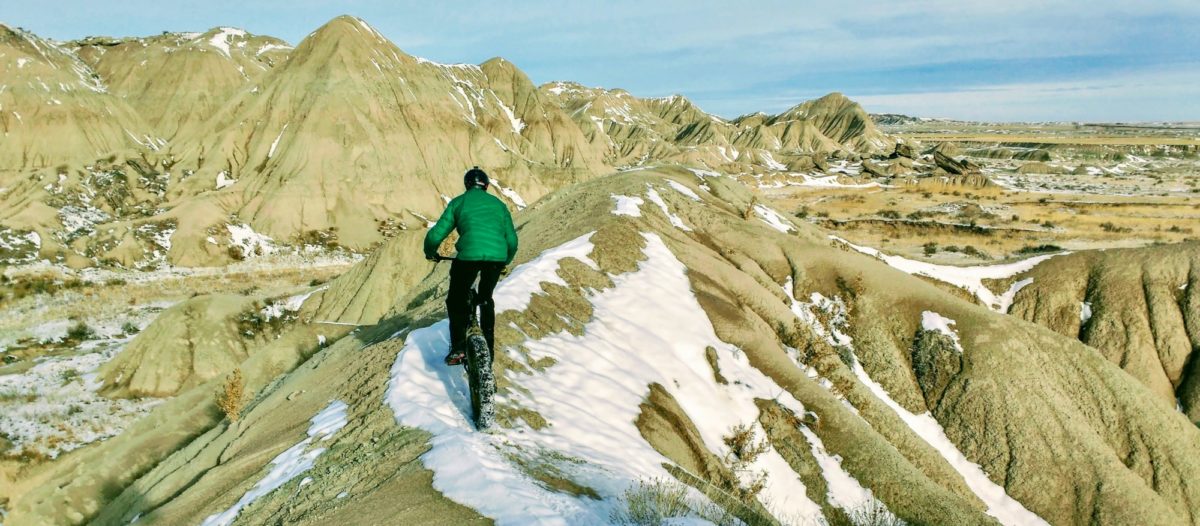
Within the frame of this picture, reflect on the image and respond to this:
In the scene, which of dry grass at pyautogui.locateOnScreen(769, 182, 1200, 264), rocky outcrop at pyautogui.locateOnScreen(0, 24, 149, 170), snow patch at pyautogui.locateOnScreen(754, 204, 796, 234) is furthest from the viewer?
rocky outcrop at pyautogui.locateOnScreen(0, 24, 149, 170)

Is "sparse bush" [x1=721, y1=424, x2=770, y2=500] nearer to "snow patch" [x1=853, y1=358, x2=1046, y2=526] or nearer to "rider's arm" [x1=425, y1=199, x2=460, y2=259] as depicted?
"rider's arm" [x1=425, y1=199, x2=460, y2=259]

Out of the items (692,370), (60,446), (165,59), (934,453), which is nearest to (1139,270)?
(934,453)

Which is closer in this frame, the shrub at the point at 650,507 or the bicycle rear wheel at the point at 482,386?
Answer: the shrub at the point at 650,507

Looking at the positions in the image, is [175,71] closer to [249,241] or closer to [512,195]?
[249,241]

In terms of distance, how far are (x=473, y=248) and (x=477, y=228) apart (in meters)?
0.23

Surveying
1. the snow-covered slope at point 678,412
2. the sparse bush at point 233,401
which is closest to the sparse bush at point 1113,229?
the snow-covered slope at point 678,412

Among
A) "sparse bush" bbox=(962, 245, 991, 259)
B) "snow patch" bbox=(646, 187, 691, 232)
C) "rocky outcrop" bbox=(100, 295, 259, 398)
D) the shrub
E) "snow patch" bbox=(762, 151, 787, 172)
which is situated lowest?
"sparse bush" bbox=(962, 245, 991, 259)

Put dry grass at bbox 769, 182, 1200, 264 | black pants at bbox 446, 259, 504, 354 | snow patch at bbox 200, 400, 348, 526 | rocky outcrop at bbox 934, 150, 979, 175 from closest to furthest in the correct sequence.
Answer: snow patch at bbox 200, 400, 348, 526
black pants at bbox 446, 259, 504, 354
dry grass at bbox 769, 182, 1200, 264
rocky outcrop at bbox 934, 150, 979, 175

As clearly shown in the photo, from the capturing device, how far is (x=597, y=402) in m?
7.60

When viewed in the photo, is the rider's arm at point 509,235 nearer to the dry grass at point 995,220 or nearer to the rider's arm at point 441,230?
the rider's arm at point 441,230

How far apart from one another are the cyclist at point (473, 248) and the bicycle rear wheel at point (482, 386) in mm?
383

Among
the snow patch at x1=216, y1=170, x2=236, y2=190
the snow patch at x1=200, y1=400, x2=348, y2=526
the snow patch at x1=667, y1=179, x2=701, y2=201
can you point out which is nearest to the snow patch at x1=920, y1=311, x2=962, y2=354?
the snow patch at x1=667, y1=179, x2=701, y2=201

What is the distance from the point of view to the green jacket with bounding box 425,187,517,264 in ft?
19.7

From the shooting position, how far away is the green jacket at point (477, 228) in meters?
6.02
